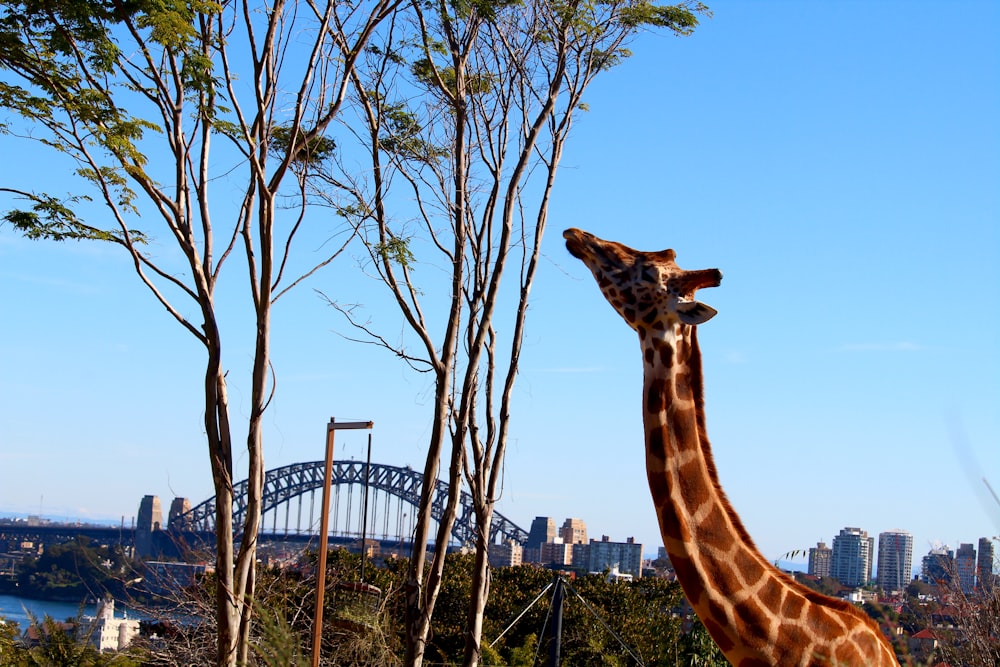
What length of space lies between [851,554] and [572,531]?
48378 mm

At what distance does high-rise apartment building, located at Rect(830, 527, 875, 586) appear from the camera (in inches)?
1270

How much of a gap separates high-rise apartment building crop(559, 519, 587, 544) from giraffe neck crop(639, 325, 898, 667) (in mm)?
76380

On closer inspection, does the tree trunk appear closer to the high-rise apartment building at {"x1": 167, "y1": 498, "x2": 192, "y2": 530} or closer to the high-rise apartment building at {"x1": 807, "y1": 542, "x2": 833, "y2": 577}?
the high-rise apartment building at {"x1": 167, "y1": 498, "x2": 192, "y2": 530}

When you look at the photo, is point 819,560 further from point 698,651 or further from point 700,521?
point 700,521

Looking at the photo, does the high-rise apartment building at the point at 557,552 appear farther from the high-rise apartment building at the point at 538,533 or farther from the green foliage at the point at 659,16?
Answer: the green foliage at the point at 659,16

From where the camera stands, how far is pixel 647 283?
3.80 metres

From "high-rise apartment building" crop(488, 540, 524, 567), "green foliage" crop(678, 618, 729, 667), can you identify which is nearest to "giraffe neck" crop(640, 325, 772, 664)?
"green foliage" crop(678, 618, 729, 667)

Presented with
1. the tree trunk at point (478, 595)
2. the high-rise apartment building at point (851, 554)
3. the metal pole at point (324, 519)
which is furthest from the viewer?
the high-rise apartment building at point (851, 554)

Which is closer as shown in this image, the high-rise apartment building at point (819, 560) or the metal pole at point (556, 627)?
the metal pole at point (556, 627)

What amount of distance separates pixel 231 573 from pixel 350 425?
1527 millimetres

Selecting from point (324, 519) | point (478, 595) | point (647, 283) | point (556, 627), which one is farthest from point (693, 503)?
point (556, 627)

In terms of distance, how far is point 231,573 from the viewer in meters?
6.99

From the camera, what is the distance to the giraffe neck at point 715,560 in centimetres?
350

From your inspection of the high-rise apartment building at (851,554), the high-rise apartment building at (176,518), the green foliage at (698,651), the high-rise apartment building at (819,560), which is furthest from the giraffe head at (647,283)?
the high-rise apartment building at (851,554)
